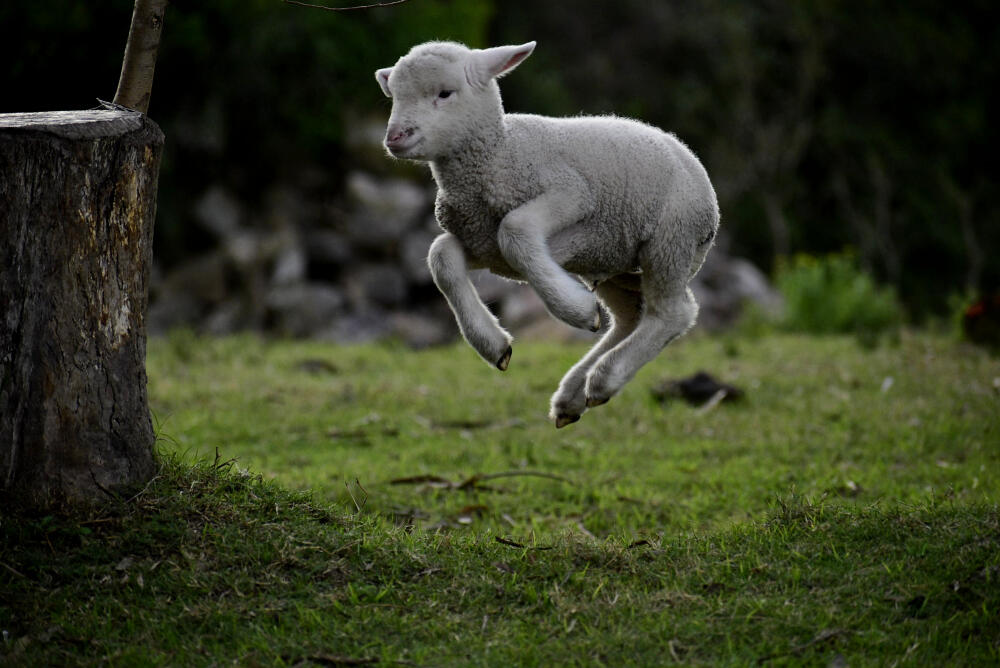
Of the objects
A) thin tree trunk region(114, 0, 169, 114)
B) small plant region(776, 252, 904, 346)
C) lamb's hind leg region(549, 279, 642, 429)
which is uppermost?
thin tree trunk region(114, 0, 169, 114)

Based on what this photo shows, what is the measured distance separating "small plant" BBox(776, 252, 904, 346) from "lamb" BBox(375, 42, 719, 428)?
26.2 ft

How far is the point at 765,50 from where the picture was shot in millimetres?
22891

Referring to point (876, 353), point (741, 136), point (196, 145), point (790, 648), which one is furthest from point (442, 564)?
point (741, 136)

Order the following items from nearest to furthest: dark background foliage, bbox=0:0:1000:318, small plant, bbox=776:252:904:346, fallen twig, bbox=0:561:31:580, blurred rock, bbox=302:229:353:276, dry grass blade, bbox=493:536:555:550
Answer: fallen twig, bbox=0:561:31:580 < dry grass blade, bbox=493:536:555:550 < small plant, bbox=776:252:904:346 < blurred rock, bbox=302:229:353:276 < dark background foliage, bbox=0:0:1000:318

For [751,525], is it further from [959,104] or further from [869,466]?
[959,104]

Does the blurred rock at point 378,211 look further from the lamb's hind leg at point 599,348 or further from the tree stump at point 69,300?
the tree stump at point 69,300

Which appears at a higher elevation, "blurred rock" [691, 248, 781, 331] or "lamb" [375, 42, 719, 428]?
"lamb" [375, 42, 719, 428]

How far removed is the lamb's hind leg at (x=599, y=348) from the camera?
4309mm

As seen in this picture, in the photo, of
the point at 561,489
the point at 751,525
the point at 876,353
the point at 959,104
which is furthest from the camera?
the point at 959,104

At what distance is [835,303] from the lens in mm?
11898

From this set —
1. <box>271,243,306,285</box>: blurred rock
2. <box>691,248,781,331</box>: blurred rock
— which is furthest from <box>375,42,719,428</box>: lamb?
<box>271,243,306,285</box>: blurred rock

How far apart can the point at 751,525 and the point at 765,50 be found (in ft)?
66.7

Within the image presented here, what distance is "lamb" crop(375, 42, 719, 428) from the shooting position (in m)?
3.84

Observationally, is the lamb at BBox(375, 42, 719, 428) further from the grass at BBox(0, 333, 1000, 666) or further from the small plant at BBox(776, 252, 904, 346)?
the small plant at BBox(776, 252, 904, 346)
